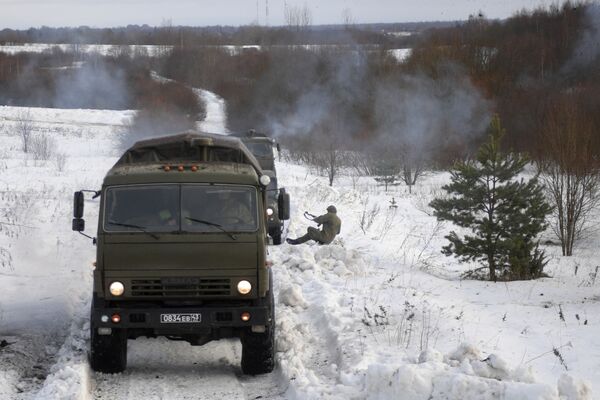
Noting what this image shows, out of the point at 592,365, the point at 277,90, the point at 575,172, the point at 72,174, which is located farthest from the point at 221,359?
the point at 277,90

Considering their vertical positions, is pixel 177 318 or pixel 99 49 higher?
pixel 99 49

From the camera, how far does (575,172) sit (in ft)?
80.6

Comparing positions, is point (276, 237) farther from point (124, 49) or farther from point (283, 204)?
point (124, 49)

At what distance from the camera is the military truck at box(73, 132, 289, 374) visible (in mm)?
8570

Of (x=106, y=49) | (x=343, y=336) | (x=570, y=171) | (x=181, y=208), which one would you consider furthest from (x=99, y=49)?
(x=343, y=336)

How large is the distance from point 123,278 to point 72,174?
25.4 metres

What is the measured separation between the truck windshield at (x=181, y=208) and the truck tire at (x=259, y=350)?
0.99 meters

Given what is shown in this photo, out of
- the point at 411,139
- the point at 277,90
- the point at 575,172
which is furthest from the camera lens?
the point at 277,90

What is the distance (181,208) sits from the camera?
29.4ft

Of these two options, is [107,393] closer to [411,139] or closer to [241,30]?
[411,139]

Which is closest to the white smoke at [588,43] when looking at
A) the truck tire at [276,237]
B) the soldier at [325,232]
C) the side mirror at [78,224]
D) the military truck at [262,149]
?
the military truck at [262,149]

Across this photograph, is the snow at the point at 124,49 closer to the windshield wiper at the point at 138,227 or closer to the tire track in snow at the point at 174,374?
the tire track in snow at the point at 174,374

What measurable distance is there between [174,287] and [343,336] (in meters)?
2.28

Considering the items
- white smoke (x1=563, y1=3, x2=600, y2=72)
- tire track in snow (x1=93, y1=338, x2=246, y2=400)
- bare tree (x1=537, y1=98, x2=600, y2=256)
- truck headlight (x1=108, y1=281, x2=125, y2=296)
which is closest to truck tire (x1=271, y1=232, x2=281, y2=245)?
tire track in snow (x1=93, y1=338, x2=246, y2=400)
